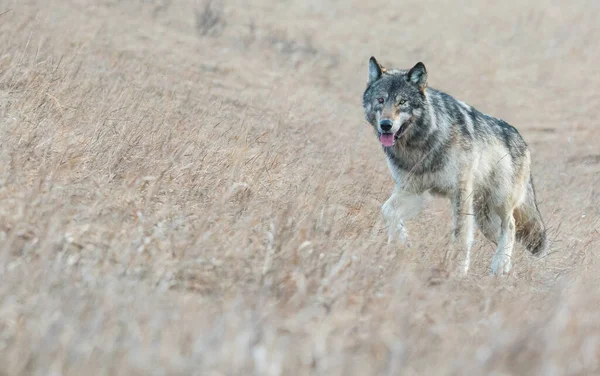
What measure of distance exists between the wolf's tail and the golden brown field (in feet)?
0.73

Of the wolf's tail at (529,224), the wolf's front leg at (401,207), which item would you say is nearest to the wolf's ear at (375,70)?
the wolf's front leg at (401,207)

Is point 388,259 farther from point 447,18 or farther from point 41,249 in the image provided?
point 447,18

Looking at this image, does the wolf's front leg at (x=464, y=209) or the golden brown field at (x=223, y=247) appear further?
the wolf's front leg at (x=464, y=209)

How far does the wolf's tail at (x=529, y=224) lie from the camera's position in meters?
6.85

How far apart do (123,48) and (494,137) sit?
22.3ft

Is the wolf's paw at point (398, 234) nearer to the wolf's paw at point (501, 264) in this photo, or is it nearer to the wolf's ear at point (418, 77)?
the wolf's paw at point (501, 264)

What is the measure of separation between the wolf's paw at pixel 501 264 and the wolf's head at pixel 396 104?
3.95 feet

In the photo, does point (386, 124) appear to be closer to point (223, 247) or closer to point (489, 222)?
point (489, 222)

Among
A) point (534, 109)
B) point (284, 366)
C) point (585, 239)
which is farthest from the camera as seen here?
point (534, 109)

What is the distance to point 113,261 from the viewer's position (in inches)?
145

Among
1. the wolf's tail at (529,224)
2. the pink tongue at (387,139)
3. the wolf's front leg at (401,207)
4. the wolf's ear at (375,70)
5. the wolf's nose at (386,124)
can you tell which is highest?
the wolf's ear at (375,70)

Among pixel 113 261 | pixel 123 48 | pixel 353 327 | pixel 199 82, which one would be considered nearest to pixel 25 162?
pixel 113 261

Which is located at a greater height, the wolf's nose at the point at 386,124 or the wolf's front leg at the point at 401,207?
the wolf's nose at the point at 386,124

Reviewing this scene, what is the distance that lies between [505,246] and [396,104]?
5.41 ft
